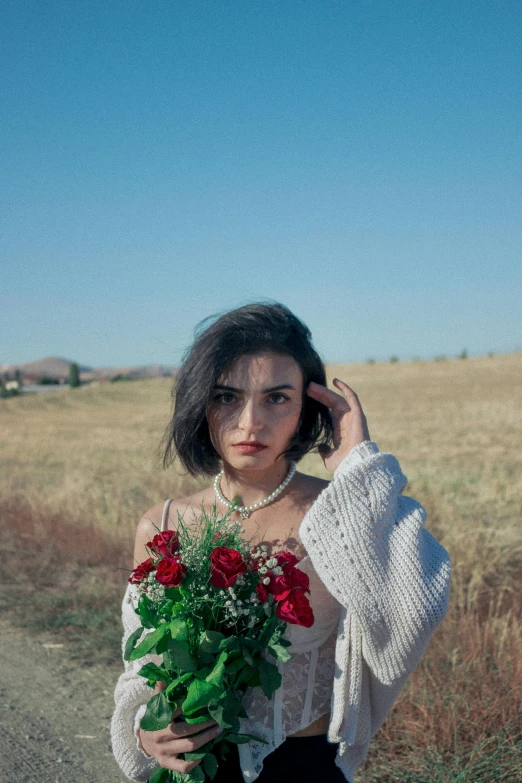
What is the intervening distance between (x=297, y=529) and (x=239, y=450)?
288mm

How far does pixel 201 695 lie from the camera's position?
6.18 ft

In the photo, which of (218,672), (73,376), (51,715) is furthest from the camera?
(73,376)

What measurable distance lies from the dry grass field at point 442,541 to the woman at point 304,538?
1.85ft

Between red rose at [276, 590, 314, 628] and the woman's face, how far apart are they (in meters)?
0.49

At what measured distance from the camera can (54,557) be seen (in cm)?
659

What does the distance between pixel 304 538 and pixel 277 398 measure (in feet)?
1.51

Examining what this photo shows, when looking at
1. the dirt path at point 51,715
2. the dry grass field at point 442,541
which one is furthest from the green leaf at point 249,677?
the dirt path at point 51,715

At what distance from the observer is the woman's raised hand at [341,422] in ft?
7.54

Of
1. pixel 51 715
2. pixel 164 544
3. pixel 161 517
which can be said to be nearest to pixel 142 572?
pixel 164 544

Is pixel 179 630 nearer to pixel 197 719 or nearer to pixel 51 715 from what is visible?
pixel 197 719

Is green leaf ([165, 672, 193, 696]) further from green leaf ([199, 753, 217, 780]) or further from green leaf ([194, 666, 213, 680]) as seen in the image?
green leaf ([199, 753, 217, 780])

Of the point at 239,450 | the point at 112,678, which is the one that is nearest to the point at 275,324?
the point at 239,450

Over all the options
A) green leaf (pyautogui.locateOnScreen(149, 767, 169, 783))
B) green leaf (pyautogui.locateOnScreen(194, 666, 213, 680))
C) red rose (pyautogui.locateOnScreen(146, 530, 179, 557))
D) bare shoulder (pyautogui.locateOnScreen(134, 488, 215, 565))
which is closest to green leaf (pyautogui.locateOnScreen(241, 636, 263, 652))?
green leaf (pyautogui.locateOnScreen(194, 666, 213, 680))

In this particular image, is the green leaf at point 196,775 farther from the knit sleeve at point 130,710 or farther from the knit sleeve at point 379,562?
the knit sleeve at point 379,562
